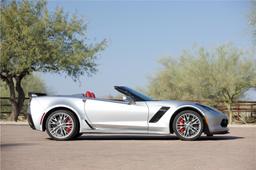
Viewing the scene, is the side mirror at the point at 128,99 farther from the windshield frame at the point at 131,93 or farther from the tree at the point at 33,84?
the tree at the point at 33,84

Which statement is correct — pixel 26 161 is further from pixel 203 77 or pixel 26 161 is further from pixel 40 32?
pixel 203 77

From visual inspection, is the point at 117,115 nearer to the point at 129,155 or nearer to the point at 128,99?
the point at 128,99

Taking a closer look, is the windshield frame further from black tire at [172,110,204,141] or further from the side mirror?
black tire at [172,110,204,141]

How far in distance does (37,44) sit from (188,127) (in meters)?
19.8

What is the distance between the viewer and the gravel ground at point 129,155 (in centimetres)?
785

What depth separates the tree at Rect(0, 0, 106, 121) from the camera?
1219 inches

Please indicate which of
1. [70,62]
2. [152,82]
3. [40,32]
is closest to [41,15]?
[40,32]

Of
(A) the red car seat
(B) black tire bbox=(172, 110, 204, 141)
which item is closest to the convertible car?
(B) black tire bbox=(172, 110, 204, 141)

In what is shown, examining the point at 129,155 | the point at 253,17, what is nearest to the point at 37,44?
the point at 253,17

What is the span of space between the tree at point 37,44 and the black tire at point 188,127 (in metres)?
18.9

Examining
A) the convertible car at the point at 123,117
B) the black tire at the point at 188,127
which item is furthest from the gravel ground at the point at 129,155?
the convertible car at the point at 123,117

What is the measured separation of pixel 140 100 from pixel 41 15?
20.9 metres

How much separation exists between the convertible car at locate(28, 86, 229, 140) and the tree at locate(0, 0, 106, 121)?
18.0 m

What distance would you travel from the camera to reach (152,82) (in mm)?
50062
